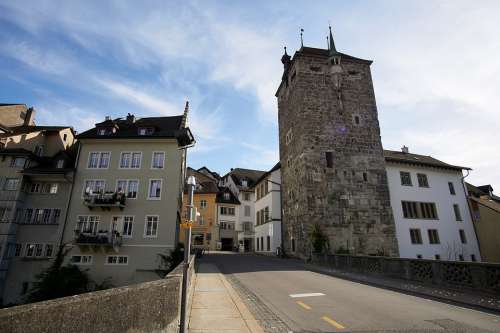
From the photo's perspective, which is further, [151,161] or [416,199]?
[416,199]

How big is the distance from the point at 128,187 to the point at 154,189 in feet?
8.46

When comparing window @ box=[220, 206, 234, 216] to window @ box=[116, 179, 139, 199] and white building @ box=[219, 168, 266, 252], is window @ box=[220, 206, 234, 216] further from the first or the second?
window @ box=[116, 179, 139, 199]

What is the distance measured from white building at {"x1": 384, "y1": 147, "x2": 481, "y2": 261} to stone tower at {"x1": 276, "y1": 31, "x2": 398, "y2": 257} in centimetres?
208

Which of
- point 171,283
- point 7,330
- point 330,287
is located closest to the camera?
point 7,330

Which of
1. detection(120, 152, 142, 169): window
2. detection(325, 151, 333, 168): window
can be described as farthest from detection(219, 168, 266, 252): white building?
detection(120, 152, 142, 169): window

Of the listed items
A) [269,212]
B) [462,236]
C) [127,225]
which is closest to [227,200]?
[269,212]

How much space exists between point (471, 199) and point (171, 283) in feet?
134

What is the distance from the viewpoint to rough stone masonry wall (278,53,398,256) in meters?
28.2

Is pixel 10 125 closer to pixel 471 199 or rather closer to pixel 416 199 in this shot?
Answer: pixel 416 199

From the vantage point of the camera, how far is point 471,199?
34.9 m

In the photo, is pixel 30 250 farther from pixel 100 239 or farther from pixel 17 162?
pixel 17 162

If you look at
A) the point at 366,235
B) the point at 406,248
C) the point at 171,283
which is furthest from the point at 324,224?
the point at 171,283

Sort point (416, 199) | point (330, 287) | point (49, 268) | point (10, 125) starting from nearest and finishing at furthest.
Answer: point (330, 287)
point (49, 268)
point (416, 199)
point (10, 125)

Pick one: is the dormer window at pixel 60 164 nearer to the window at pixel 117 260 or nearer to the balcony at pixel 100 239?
the balcony at pixel 100 239
